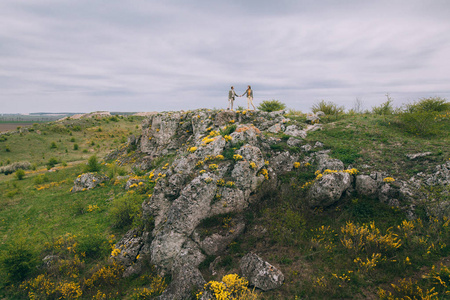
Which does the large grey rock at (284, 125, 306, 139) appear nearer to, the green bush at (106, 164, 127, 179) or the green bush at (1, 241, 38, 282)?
the green bush at (1, 241, 38, 282)

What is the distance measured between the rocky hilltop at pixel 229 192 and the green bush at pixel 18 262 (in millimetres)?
4678

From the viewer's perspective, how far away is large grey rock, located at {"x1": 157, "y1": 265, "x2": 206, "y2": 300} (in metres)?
8.65

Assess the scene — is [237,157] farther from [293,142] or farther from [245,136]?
[293,142]

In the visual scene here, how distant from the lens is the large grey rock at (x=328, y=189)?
1144cm

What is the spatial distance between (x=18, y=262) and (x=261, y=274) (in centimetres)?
1374

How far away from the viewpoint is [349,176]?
39.5 ft

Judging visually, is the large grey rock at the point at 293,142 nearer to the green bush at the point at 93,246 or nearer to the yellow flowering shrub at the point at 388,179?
the yellow flowering shrub at the point at 388,179

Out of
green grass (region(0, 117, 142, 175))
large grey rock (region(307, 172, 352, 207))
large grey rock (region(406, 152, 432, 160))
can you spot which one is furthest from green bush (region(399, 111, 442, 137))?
green grass (region(0, 117, 142, 175))

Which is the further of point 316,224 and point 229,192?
point 229,192

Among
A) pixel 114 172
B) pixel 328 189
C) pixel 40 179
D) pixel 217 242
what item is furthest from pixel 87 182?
pixel 328 189

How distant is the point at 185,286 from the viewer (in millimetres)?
8812

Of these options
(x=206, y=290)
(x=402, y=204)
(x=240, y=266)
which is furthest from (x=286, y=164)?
(x=206, y=290)

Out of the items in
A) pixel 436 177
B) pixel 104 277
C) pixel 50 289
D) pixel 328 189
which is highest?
pixel 436 177

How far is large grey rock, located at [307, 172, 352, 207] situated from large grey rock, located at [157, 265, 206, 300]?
7.31 metres
